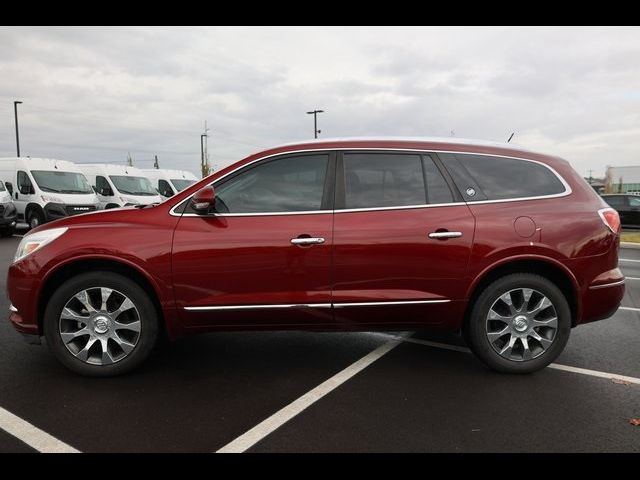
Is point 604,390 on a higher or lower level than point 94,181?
lower

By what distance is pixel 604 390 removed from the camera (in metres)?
3.65

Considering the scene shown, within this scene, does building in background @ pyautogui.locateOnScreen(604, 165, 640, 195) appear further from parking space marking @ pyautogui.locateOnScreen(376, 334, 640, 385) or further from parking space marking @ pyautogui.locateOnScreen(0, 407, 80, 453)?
parking space marking @ pyautogui.locateOnScreen(0, 407, 80, 453)

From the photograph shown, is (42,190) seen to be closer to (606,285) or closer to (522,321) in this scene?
(522,321)

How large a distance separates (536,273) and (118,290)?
3.12m

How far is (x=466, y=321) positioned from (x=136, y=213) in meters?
2.63

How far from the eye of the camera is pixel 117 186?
1916cm

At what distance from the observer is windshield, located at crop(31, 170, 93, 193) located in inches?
608

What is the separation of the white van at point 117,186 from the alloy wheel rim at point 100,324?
15.6 m

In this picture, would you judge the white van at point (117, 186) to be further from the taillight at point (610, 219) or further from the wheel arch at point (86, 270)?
the taillight at point (610, 219)

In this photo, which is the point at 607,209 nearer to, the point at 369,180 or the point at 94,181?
the point at 369,180

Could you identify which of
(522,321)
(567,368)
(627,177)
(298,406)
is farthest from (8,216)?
(627,177)

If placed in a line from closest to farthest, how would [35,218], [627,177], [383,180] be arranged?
[383,180], [35,218], [627,177]

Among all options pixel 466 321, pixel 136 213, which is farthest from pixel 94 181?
pixel 466 321
